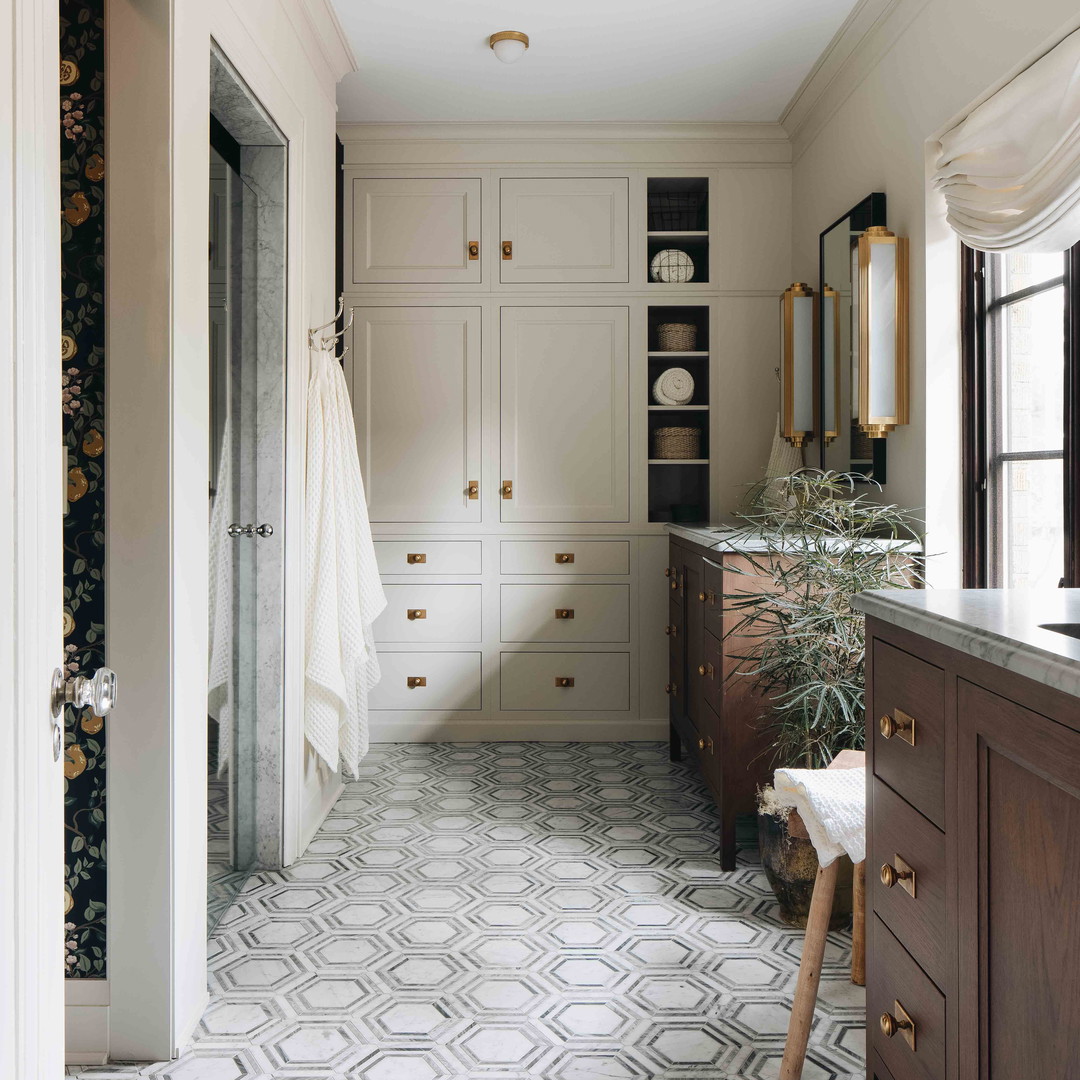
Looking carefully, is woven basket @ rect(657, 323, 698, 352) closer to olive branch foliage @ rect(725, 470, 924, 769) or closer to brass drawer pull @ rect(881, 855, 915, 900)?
olive branch foliage @ rect(725, 470, 924, 769)

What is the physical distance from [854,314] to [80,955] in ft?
8.61

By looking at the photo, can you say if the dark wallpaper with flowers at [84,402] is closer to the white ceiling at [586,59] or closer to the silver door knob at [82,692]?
the silver door knob at [82,692]

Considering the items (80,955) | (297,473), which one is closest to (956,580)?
(297,473)

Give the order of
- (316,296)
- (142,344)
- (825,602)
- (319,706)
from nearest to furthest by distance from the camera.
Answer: (142,344) → (825,602) → (319,706) → (316,296)

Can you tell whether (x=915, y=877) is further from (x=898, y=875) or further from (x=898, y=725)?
(x=898, y=725)

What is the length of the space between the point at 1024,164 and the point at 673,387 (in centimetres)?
207

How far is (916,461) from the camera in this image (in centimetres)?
264

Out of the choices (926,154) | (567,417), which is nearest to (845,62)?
(926,154)

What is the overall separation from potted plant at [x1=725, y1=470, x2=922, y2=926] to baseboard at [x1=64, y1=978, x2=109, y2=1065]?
146cm

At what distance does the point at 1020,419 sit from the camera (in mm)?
2328

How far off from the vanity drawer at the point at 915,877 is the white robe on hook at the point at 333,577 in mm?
1800

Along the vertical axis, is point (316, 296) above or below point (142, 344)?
above

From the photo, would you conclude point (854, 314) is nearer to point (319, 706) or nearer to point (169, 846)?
point (319, 706)

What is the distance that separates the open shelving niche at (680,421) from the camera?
3.98 meters
